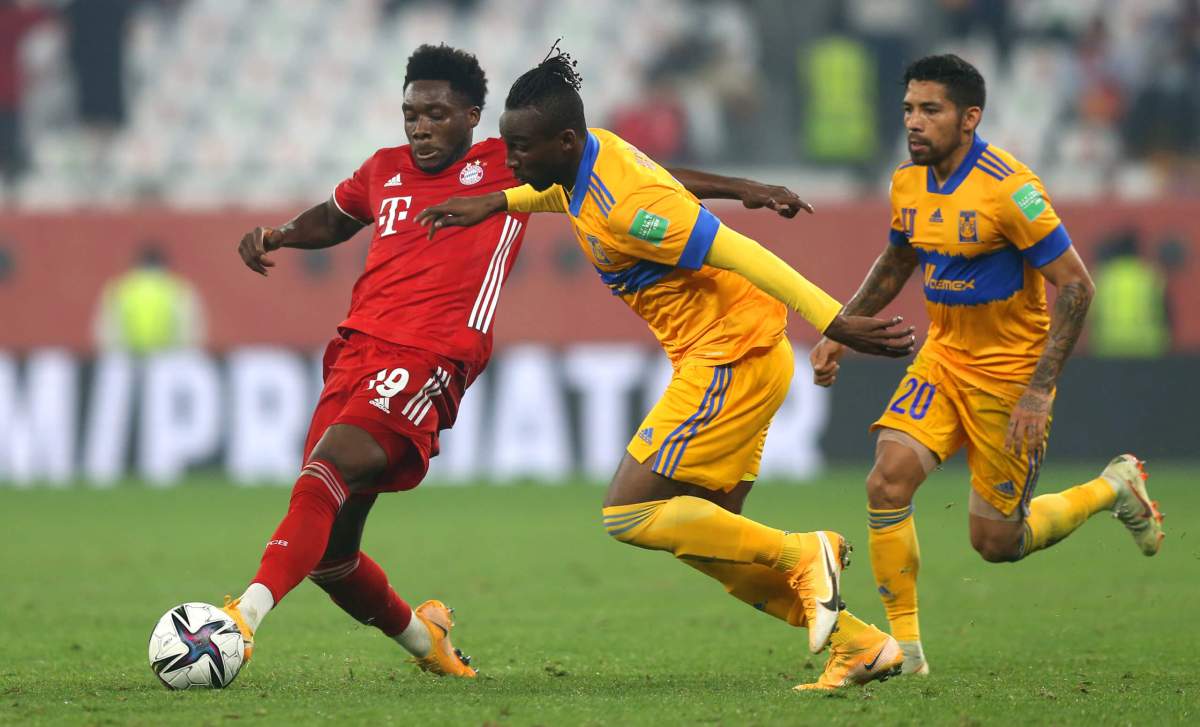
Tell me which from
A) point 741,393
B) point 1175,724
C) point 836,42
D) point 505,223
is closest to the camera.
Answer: point 1175,724

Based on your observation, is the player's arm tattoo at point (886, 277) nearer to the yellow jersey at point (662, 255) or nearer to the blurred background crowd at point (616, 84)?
the yellow jersey at point (662, 255)

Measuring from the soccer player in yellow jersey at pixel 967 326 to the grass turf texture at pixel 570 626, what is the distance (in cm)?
55

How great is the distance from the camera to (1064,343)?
19.5ft

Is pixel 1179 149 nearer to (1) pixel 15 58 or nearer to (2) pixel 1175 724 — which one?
(1) pixel 15 58

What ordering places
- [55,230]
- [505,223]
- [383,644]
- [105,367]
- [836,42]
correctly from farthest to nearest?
[836,42] → [55,230] → [105,367] → [383,644] → [505,223]

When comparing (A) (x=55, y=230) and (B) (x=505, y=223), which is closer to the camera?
(B) (x=505, y=223)

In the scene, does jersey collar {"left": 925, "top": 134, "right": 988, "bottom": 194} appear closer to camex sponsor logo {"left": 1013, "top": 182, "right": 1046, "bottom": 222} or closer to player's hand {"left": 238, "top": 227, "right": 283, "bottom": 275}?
camex sponsor logo {"left": 1013, "top": 182, "right": 1046, "bottom": 222}

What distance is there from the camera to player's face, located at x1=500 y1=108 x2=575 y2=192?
215 inches

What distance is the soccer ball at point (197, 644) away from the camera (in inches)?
205

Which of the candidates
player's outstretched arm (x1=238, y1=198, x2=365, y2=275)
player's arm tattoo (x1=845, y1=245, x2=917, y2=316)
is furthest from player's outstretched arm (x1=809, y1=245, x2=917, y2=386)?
player's outstretched arm (x1=238, y1=198, x2=365, y2=275)

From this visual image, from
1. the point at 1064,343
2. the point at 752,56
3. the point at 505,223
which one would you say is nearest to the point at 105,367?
the point at 752,56

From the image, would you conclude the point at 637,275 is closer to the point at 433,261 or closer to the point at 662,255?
the point at 662,255

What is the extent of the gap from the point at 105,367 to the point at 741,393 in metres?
10.5

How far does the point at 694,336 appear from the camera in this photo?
19.1ft
